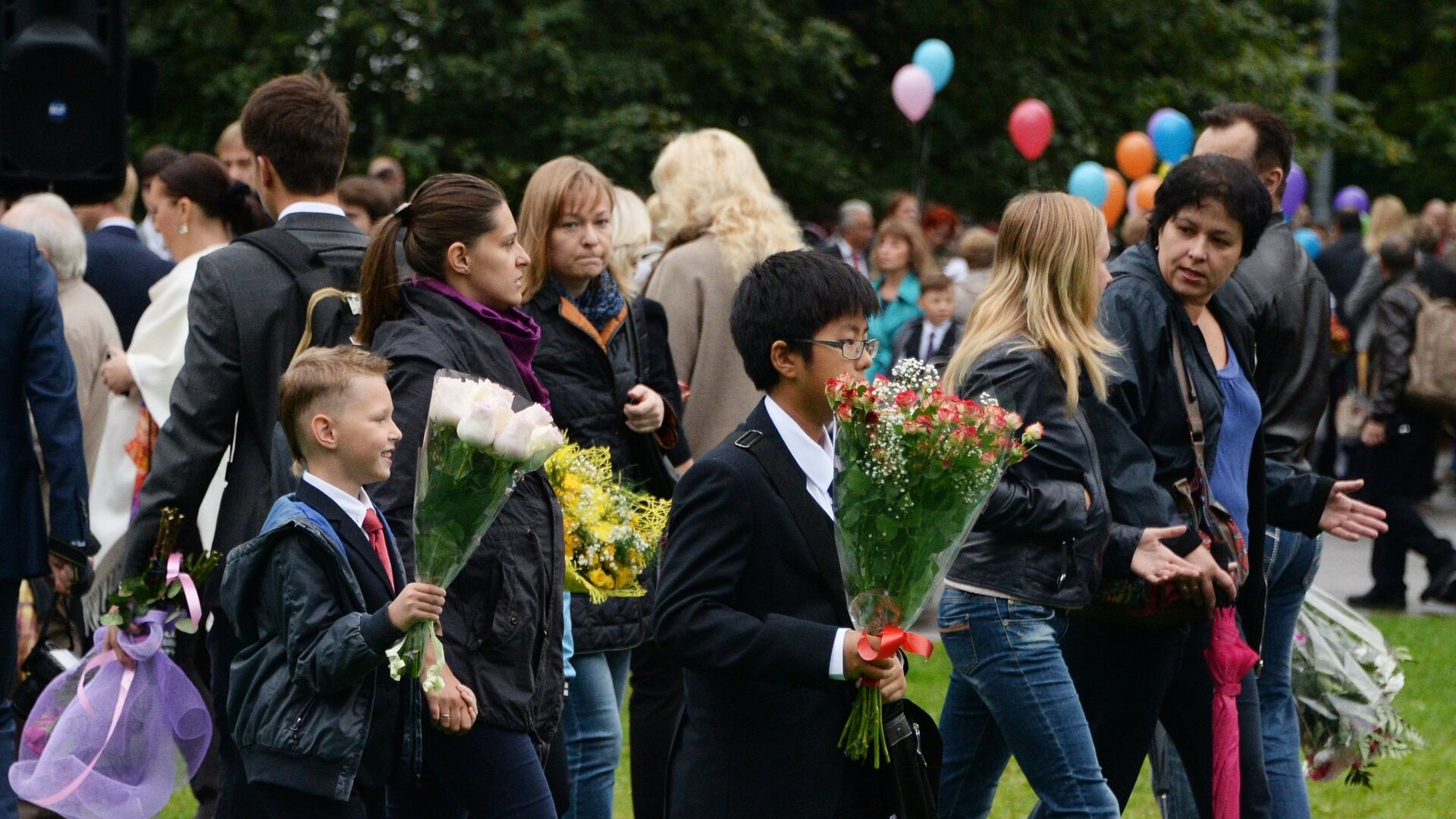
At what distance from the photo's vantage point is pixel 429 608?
3469 millimetres

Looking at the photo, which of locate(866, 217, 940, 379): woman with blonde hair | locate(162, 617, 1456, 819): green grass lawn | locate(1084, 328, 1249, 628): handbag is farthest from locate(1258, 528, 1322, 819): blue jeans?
locate(866, 217, 940, 379): woman with blonde hair

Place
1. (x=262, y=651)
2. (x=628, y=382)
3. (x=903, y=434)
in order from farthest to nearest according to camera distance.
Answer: (x=628, y=382) < (x=262, y=651) < (x=903, y=434)

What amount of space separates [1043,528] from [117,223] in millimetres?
5106

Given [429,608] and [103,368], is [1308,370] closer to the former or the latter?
[429,608]

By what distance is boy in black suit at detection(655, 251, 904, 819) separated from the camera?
3439mm

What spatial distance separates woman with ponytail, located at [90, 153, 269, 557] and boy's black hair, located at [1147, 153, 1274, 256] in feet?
9.28

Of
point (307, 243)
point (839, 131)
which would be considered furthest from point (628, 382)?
point (839, 131)

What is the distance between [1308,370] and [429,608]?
118 inches

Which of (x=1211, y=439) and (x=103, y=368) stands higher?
(x=1211, y=439)

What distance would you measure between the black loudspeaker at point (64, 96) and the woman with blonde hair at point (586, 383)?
10.5 ft

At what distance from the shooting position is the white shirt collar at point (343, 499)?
12.5 feet

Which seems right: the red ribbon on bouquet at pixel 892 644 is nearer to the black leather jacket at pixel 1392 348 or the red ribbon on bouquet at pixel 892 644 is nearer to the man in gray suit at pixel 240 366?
the man in gray suit at pixel 240 366

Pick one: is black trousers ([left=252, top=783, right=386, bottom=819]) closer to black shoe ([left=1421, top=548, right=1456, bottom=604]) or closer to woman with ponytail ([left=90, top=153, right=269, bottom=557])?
woman with ponytail ([left=90, top=153, right=269, bottom=557])

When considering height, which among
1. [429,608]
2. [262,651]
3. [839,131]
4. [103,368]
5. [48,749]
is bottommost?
[839,131]
